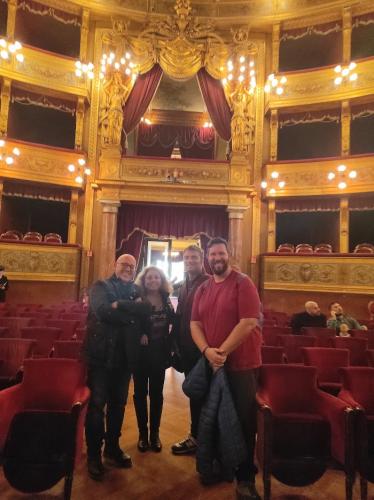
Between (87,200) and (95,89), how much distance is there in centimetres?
328

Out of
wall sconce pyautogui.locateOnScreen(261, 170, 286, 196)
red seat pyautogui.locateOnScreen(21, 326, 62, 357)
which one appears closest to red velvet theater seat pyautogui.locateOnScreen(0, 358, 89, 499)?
red seat pyautogui.locateOnScreen(21, 326, 62, 357)

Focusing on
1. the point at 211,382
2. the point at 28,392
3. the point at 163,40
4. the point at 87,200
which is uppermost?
the point at 163,40

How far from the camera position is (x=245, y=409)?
6.49 feet

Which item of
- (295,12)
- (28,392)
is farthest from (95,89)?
(28,392)

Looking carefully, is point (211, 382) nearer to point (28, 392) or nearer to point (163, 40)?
point (28, 392)

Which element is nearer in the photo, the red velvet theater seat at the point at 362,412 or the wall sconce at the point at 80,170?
the red velvet theater seat at the point at 362,412

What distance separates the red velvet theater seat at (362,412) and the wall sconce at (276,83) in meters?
9.70

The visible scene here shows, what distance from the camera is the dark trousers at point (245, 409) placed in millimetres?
1979

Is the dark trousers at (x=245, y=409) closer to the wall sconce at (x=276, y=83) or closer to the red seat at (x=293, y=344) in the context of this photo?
the red seat at (x=293, y=344)

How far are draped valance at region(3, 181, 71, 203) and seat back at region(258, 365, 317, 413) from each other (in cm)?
922

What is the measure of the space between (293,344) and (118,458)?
2.11 meters

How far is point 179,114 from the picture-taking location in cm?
1276

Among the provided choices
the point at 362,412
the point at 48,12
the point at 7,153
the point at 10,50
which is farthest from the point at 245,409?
the point at 48,12

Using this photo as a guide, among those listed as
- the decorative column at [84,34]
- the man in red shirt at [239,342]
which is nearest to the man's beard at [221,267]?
the man in red shirt at [239,342]
